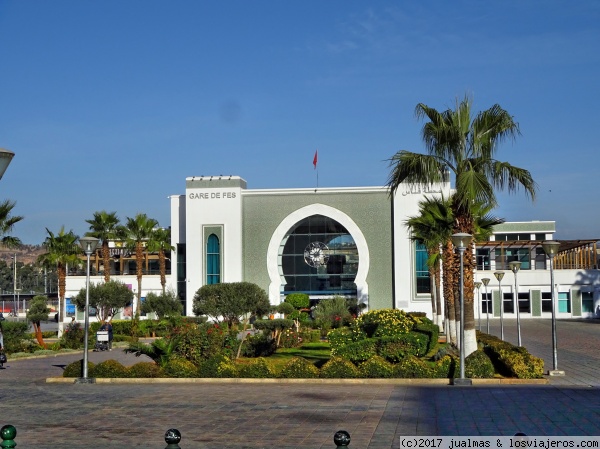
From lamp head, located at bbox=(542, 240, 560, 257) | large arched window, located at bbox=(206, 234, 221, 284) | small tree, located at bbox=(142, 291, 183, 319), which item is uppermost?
large arched window, located at bbox=(206, 234, 221, 284)

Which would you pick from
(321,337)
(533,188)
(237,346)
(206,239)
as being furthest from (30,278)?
(533,188)

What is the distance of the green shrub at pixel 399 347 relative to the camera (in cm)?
2348

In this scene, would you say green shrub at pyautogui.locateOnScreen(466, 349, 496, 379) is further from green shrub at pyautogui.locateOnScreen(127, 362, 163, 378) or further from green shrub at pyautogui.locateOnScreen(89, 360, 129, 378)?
green shrub at pyautogui.locateOnScreen(89, 360, 129, 378)

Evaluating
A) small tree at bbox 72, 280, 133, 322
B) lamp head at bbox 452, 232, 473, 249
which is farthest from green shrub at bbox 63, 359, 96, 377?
small tree at bbox 72, 280, 133, 322

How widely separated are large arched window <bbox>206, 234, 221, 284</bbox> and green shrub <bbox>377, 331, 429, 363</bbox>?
41518 millimetres

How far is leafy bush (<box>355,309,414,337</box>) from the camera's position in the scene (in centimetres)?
2662

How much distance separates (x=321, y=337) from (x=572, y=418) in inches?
1242

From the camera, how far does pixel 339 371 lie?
70.6 ft

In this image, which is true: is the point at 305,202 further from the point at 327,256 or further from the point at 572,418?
the point at 572,418

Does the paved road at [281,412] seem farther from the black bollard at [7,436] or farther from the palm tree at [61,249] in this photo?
the palm tree at [61,249]

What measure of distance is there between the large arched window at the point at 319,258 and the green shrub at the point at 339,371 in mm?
44295

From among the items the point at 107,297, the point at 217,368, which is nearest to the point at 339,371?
the point at 217,368

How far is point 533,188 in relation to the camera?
23078 millimetres

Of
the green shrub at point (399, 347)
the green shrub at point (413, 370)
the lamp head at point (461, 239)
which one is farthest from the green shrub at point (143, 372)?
the lamp head at point (461, 239)
